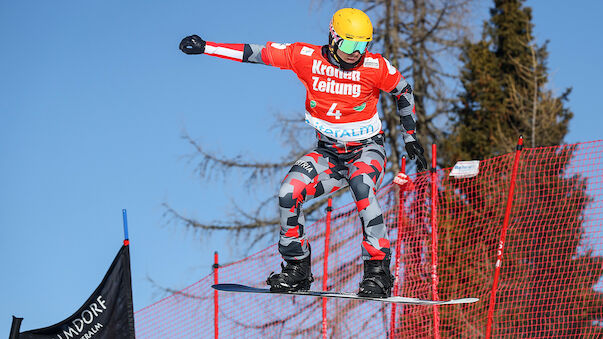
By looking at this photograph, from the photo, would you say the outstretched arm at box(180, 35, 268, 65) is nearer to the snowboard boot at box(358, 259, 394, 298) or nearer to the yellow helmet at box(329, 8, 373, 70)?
the yellow helmet at box(329, 8, 373, 70)

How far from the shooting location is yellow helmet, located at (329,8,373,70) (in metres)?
4.75

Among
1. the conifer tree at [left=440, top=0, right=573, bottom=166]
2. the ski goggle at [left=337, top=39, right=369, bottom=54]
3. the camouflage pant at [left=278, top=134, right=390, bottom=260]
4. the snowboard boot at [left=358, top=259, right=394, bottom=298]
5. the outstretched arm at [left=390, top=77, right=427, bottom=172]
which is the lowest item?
the snowboard boot at [left=358, top=259, right=394, bottom=298]

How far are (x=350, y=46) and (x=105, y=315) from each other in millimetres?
3312

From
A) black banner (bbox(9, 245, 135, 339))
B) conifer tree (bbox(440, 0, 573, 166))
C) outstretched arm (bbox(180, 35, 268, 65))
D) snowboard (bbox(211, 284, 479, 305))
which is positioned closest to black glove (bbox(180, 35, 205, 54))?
outstretched arm (bbox(180, 35, 268, 65))

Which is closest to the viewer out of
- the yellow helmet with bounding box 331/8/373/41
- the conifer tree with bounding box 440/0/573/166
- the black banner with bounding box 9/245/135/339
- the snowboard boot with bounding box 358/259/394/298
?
the yellow helmet with bounding box 331/8/373/41

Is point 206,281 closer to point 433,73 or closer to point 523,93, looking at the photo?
point 433,73

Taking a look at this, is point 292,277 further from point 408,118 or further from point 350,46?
point 350,46

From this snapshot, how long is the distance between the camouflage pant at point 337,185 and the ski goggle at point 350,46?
62cm

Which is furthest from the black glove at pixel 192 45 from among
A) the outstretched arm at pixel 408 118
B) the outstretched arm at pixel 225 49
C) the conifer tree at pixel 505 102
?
the conifer tree at pixel 505 102

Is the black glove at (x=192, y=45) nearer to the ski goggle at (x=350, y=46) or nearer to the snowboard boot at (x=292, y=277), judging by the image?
the ski goggle at (x=350, y=46)

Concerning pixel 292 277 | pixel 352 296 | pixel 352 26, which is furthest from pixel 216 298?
pixel 352 26

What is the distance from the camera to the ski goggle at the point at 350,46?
4.78 metres

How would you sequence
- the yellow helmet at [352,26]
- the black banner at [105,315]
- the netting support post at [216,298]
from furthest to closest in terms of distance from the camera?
the netting support post at [216,298], the black banner at [105,315], the yellow helmet at [352,26]

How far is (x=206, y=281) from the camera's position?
7.40 meters
